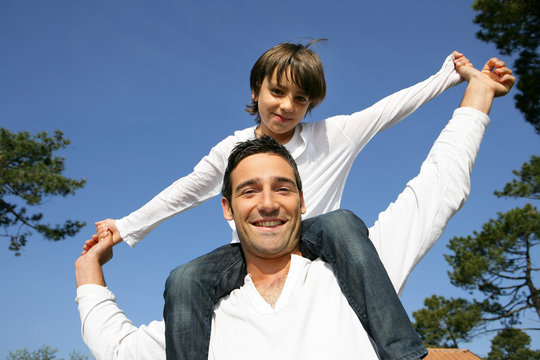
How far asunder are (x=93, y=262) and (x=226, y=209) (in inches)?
31.4

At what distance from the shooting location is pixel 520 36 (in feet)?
46.8

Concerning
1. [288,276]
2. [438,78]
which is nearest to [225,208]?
[288,276]

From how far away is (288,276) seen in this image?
2.02 metres

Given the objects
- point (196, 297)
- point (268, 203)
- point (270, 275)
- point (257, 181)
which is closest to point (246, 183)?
point (257, 181)

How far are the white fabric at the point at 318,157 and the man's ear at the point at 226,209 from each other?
0.34 m

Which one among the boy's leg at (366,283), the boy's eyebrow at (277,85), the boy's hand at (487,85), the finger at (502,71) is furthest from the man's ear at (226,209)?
the finger at (502,71)

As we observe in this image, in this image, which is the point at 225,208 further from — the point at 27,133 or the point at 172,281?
the point at 27,133

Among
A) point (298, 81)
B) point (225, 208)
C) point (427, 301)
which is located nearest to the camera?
point (225, 208)

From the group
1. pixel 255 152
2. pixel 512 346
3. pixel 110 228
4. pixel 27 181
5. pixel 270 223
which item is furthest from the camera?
pixel 512 346

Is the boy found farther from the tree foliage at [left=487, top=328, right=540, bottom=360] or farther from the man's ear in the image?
the tree foliage at [left=487, top=328, right=540, bottom=360]

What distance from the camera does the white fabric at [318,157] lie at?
9.26 feet

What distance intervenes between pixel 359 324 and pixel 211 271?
699 millimetres

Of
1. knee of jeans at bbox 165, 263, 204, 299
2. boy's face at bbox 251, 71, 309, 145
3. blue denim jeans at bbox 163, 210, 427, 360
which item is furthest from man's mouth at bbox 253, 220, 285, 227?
boy's face at bbox 251, 71, 309, 145

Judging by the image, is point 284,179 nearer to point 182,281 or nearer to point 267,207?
point 267,207
